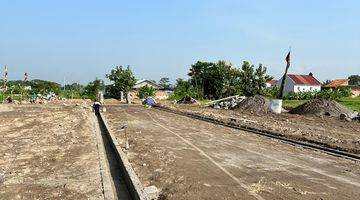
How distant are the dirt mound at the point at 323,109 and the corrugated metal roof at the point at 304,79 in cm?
6338

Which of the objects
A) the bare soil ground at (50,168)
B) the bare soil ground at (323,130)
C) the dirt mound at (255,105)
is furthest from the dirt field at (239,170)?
the dirt mound at (255,105)

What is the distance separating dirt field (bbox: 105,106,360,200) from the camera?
8953mm

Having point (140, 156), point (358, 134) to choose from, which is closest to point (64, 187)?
point (140, 156)

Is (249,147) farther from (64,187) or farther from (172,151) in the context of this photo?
(64,187)

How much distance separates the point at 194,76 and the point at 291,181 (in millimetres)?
79928

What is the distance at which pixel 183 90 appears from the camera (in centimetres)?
8288

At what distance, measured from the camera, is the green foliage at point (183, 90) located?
255 ft

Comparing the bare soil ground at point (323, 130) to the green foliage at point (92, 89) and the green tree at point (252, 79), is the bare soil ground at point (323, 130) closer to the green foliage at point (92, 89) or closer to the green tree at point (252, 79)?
the green tree at point (252, 79)

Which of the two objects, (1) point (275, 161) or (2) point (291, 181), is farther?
(1) point (275, 161)

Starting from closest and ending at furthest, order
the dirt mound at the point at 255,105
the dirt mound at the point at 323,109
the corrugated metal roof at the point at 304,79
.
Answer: the dirt mound at the point at 323,109 < the dirt mound at the point at 255,105 < the corrugated metal roof at the point at 304,79

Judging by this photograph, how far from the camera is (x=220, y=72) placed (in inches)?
3066

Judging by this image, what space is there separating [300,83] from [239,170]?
90.9 meters

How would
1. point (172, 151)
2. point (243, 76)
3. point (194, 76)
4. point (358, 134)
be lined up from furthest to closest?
point (194, 76) → point (243, 76) → point (358, 134) → point (172, 151)

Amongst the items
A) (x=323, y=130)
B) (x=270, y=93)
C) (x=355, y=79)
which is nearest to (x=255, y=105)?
(x=323, y=130)
